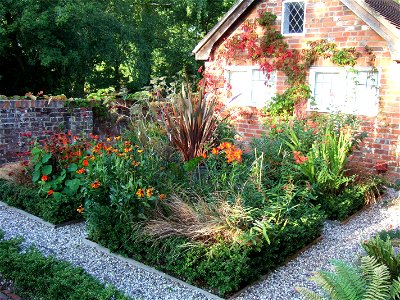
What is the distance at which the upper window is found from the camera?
9223 mm

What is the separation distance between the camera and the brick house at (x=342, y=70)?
790 centimetres

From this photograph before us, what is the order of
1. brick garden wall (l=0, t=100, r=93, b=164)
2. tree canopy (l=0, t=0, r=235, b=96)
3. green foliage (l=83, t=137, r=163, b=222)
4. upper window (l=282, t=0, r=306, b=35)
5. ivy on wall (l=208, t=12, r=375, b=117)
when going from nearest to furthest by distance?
green foliage (l=83, t=137, r=163, b=222) → brick garden wall (l=0, t=100, r=93, b=164) → ivy on wall (l=208, t=12, r=375, b=117) → upper window (l=282, t=0, r=306, b=35) → tree canopy (l=0, t=0, r=235, b=96)

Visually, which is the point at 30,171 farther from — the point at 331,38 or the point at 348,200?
the point at 331,38

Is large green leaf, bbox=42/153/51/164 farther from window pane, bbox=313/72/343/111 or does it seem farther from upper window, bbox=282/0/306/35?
upper window, bbox=282/0/306/35

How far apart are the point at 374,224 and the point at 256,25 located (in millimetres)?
6037

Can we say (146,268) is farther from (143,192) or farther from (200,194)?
(200,194)

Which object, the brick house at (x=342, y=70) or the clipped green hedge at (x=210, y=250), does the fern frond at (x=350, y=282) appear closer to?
the clipped green hedge at (x=210, y=250)

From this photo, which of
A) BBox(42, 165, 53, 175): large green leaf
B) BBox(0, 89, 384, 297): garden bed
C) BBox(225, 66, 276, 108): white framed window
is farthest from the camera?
BBox(225, 66, 276, 108): white framed window

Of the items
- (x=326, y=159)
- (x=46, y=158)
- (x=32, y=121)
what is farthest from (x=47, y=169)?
(x=326, y=159)

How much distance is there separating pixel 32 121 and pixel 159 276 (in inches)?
222

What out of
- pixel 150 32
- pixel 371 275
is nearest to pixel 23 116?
pixel 371 275

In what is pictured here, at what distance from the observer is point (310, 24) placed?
8977 mm

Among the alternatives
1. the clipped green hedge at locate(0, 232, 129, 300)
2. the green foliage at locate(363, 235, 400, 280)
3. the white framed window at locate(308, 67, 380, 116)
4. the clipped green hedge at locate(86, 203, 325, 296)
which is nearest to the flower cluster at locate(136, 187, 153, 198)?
the clipped green hedge at locate(86, 203, 325, 296)

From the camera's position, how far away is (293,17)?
30.9 feet
